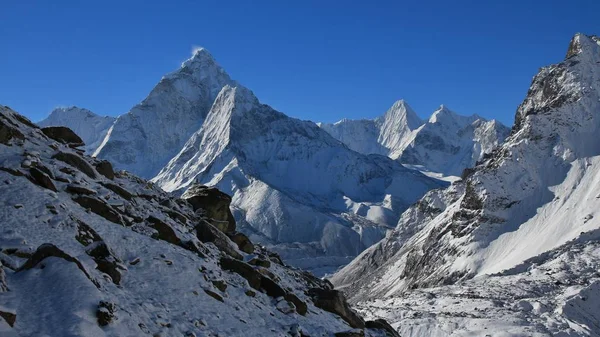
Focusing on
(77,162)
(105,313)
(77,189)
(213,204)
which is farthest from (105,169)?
(105,313)

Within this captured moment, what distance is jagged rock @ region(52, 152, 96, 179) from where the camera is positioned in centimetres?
3120

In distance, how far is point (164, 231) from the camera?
1121 inches

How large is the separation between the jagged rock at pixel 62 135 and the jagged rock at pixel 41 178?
465 inches

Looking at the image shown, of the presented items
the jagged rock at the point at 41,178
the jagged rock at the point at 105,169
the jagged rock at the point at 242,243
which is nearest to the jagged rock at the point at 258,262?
the jagged rock at the point at 242,243

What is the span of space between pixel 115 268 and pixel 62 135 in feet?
66.0

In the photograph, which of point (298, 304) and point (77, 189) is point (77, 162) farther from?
point (298, 304)

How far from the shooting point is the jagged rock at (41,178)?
83.2 ft

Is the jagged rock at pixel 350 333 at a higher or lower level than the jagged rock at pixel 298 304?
→ lower

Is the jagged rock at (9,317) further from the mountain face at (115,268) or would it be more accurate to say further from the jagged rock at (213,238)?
the jagged rock at (213,238)

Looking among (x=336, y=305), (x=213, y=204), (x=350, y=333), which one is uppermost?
(x=213, y=204)

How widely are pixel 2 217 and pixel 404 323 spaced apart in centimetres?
6592

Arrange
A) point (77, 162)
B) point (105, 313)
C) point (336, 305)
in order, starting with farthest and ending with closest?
point (77, 162) < point (336, 305) < point (105, 313)

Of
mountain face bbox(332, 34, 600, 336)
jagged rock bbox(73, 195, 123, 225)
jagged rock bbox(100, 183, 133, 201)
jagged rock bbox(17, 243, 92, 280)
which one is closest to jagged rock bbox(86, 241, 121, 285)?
jagged rock bbox(17, 243, 92, 280)

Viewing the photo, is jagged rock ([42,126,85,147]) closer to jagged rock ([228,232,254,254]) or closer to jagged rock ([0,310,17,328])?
jagged rock ([228,232,254,254])
